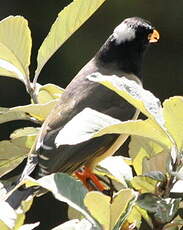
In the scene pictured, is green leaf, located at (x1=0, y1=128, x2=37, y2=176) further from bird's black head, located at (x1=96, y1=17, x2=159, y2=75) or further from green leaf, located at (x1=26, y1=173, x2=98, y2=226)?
bird's black head, located at (x1=96, y1=17, x2=159, y2=75)

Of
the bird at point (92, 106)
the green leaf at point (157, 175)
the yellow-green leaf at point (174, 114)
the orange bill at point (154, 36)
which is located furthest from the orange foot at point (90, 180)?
the yellow-green leaf at point (174, 114)

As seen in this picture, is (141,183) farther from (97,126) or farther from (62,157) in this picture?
(62,157)

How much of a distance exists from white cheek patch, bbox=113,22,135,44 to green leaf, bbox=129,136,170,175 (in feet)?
2.83

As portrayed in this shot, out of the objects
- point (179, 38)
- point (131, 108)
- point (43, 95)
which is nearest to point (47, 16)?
point (179, 38)

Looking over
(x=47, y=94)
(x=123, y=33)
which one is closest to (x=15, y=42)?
(x=47, y=94)

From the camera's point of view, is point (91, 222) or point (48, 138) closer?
point (91, 222)

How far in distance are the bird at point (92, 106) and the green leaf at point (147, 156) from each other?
0.23 metres

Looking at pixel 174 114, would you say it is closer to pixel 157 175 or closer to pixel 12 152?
pixel 157 175

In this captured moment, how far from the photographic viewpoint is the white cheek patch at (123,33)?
2436 millimetres

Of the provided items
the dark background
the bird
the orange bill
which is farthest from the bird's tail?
the dark background

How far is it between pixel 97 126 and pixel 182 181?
0.70 ft

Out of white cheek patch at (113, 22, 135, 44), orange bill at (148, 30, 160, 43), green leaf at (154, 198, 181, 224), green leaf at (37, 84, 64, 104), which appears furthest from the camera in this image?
white cheek patch at (113, 22, 135, 44)

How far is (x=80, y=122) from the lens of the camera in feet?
4.14

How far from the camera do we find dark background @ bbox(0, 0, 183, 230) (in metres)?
4.88
